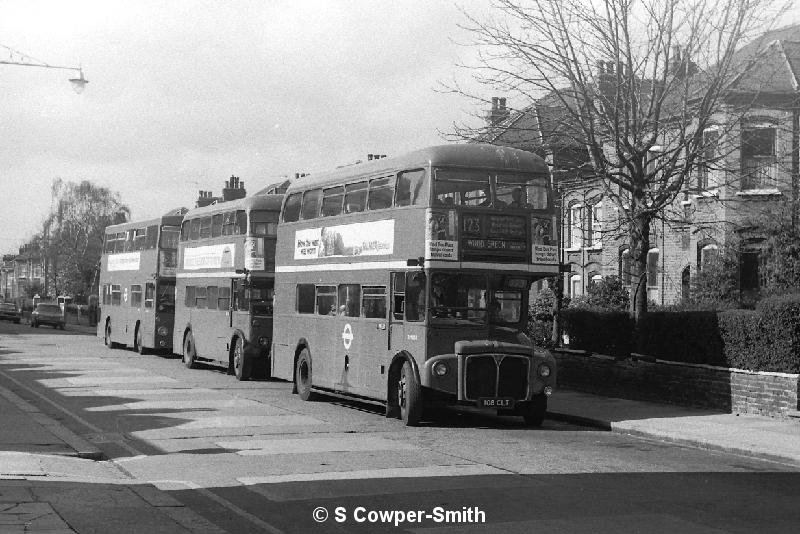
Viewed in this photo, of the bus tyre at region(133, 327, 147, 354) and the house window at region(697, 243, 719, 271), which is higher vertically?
the house window at region(697, 243, 719, 271)

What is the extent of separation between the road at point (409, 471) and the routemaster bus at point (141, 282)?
47.6 feet

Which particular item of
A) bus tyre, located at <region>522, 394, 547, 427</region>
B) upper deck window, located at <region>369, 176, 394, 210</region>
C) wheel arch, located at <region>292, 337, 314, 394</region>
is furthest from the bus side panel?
bus tyre, located at <region>522, 394, 547, 427</region>

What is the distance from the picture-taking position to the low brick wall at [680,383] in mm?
17953

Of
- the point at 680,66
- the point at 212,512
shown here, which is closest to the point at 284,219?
the point at 680,66

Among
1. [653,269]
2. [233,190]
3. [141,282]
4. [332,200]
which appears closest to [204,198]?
[233,190]

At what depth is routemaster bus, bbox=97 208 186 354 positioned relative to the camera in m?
35.7

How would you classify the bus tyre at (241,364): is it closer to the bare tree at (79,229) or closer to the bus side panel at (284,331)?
the bus side panel at (284,331)

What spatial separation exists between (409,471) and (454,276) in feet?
18.1

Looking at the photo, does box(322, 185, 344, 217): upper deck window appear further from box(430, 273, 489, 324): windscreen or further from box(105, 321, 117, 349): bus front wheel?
box(105, 321, 117, 349): bus front wheel

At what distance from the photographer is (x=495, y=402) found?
54.9ft

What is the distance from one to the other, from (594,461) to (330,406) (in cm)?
798

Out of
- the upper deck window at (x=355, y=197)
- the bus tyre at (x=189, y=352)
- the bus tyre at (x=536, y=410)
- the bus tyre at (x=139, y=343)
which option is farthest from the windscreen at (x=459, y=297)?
the bus tyre at (x=139, y=343)

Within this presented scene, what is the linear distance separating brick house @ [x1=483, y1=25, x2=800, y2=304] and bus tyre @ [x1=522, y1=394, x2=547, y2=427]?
6.42 meters

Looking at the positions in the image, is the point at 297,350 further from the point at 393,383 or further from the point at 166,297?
the point at 166,297
